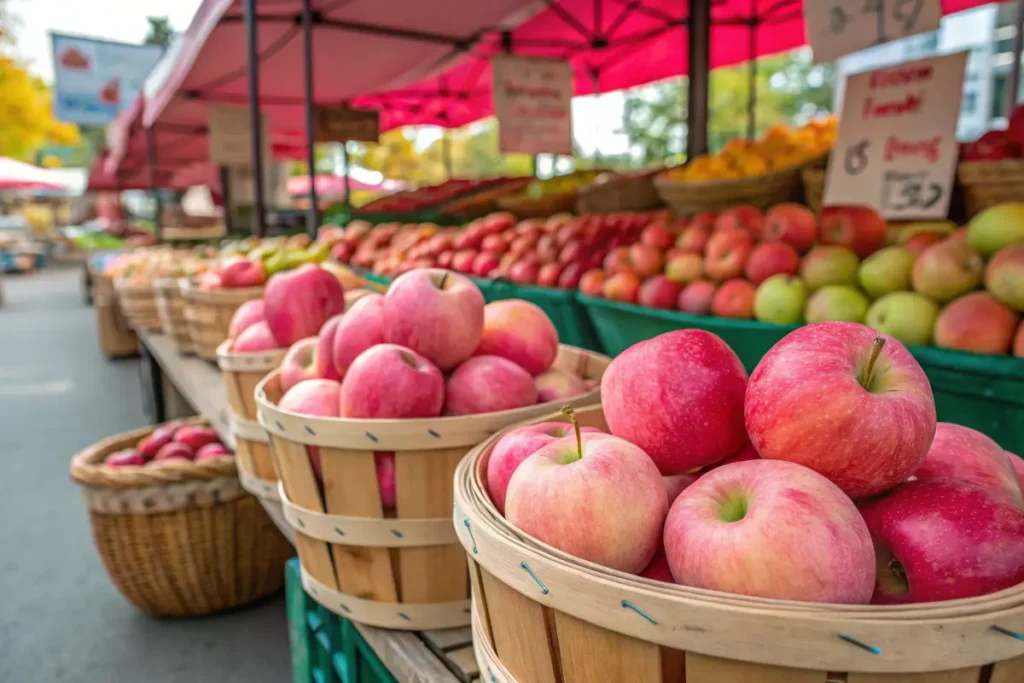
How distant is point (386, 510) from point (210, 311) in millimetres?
2058

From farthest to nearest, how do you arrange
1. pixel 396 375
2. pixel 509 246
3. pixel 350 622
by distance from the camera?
pixel 509 246 → pixel 350 622 → pixel 396 375

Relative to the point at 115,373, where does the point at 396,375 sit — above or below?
above

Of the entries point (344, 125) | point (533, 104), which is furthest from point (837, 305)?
point (344, 125)

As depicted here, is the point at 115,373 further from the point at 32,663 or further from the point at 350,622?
the point at 350,622

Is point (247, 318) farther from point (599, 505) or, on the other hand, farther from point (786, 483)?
point (786, 483)

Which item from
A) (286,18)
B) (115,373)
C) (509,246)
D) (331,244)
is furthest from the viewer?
(115,373)

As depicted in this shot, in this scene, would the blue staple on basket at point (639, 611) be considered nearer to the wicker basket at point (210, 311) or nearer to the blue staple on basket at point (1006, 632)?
the blue staple on basket at point (1006, 632)

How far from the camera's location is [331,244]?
16.1ft

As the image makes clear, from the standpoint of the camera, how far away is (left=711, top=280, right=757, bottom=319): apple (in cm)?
220

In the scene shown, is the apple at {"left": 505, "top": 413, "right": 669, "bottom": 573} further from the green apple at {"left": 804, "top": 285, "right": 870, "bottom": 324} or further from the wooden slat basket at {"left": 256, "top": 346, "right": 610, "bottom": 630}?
the green apple at {"left": 804, "top": 285, "right": 870, "bottom": 324}

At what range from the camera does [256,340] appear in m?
2.05

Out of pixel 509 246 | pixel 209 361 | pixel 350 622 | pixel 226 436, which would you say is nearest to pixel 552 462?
pixel 350 622

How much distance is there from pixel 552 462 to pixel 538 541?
0.14m

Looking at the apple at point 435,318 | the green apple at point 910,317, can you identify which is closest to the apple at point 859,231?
the green apple at point 910,317
